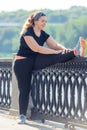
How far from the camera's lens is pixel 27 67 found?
7195mm

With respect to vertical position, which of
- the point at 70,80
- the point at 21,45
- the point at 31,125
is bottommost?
the point at 31,125

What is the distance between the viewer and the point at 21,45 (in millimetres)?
7117

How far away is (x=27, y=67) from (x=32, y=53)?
221mm

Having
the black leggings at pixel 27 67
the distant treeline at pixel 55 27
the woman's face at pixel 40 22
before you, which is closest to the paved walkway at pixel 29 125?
the black leggings at pixel 27 67

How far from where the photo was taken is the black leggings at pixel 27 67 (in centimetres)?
691

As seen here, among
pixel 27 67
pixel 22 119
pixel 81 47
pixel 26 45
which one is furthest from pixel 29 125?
pixel 81 47

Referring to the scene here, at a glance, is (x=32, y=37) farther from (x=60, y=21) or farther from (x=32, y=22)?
(x=60, y=21)

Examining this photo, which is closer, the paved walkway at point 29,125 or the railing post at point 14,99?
the paved walkway at point 29,125

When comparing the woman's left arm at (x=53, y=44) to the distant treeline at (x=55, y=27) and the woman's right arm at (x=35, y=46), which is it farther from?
the distant treeline at (x=55, y=27)

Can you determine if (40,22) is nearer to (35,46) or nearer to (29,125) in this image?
(35,46)

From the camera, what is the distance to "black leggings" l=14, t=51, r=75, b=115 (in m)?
6.91

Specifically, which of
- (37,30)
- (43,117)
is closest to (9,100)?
(43,117)

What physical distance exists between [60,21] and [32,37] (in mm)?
151784

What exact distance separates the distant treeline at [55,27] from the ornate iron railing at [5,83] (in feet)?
341
